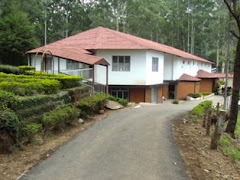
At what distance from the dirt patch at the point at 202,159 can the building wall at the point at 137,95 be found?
15.4m

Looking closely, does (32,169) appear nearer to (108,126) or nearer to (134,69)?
(108,126)

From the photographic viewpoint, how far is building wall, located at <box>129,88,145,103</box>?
27891mm

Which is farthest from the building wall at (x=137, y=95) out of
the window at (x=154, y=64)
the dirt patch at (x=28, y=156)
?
the dirt patch at (x=28, y=156)

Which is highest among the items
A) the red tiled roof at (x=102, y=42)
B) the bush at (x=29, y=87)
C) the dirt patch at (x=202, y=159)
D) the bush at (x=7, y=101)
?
the red tiled roof at (x=102, y=42)

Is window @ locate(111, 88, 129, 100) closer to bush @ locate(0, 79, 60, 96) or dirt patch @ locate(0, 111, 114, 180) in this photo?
bush @ locate(0, 79, 60, 96)

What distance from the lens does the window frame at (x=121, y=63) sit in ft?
88.7

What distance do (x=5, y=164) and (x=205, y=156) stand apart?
17.6 feet

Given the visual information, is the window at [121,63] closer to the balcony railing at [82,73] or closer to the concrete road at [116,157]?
the balcony railing at [82,73]

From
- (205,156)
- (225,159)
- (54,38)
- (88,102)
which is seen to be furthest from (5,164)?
(54,38)

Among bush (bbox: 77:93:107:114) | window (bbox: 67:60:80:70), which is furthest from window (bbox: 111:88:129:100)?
bush (bbox: 77:93:107:114)

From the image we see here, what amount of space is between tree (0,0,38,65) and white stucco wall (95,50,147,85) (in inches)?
411

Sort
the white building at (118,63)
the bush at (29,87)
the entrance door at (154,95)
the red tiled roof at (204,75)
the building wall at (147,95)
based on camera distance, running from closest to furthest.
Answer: the bush at (29,87) < the white building at (118,63) < the building wall at (147,95) < the entrance door at (154,95) < the red tiled roof at (204,75)

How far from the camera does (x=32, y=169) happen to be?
7.08 meters

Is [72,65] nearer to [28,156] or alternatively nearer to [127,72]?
[127,72]
